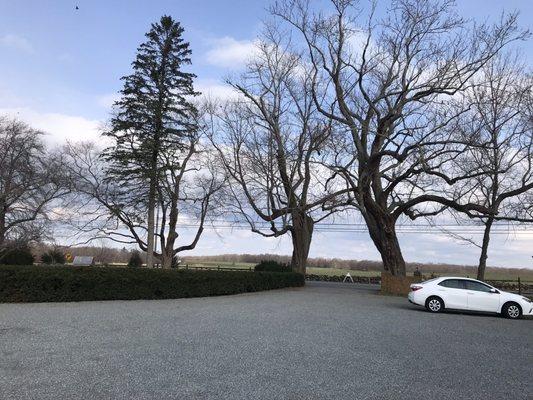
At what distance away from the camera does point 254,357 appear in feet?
29.8

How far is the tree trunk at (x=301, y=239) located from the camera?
38125 millimetres

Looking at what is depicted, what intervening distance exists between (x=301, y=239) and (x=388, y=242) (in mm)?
7799

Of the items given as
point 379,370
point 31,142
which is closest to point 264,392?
point 379,370

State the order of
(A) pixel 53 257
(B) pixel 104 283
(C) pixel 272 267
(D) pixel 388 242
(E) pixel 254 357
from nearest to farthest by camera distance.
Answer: (E) pixel 254 357, (B) pixel 104 283, (D) pixel 388 242, (C) pixel 272 267, (A) pixel 53 257

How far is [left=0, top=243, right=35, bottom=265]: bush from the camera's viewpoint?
3631cm

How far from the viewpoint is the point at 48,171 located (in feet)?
122

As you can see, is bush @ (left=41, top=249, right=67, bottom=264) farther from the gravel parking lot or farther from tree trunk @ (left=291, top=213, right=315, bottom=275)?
the gravel parking lot

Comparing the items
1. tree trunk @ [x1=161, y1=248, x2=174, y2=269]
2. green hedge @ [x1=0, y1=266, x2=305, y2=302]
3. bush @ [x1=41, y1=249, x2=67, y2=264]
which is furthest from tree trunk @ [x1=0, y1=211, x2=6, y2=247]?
green hedge @ [x1=0, y1=266, x2=305, y2=302]

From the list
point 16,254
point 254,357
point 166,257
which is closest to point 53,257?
point 16,254

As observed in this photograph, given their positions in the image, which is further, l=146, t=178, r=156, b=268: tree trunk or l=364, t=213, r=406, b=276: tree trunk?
l=146, t=178, r=156, b=268: tree trunk

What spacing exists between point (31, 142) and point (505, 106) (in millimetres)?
31715

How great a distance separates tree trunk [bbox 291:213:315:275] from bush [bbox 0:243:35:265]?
20.0 m

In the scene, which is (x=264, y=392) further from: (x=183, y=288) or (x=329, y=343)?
(x=183, y=288)

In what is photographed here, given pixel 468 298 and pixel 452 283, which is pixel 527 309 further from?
pixel 452 283
